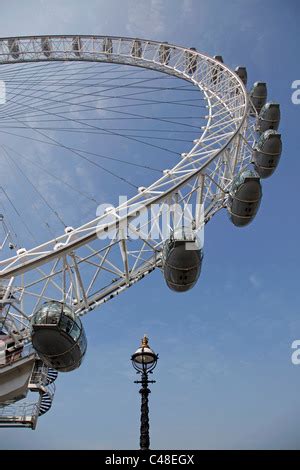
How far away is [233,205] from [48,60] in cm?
1973

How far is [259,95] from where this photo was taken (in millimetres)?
25266

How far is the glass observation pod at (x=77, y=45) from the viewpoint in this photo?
29.7 m

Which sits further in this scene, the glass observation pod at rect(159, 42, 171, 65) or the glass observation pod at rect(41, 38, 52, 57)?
the glass observation pod at rect(41, 38, 52, 57)

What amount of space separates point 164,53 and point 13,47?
9992mm

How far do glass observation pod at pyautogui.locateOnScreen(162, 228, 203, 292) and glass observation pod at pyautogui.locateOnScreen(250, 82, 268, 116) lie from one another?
14.3m

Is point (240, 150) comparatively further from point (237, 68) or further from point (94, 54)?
point (94, 54)

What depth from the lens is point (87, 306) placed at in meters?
13.8

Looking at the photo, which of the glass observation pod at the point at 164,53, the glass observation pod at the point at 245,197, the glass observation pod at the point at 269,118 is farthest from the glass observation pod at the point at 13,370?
→ the glass observation pod at the point at 164,53

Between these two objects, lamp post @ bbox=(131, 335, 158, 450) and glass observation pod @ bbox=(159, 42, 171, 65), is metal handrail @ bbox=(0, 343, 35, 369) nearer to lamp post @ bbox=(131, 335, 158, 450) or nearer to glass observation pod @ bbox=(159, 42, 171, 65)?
lamp post @ bbox=(131, 335, 158, 450)

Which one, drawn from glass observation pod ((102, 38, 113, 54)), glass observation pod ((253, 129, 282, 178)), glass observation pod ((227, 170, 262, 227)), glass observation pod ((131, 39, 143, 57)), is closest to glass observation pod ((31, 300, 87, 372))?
glass observation pod ((227, 170, 262, 227))

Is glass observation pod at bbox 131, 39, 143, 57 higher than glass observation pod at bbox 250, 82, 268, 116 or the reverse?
higher

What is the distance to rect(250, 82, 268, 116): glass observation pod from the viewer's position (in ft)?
82.5

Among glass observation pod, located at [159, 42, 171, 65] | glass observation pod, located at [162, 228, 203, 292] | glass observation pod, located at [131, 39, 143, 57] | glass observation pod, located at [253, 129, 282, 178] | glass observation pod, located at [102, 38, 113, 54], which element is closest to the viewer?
glass observation pod, located at [162, 228, 203, 292]
